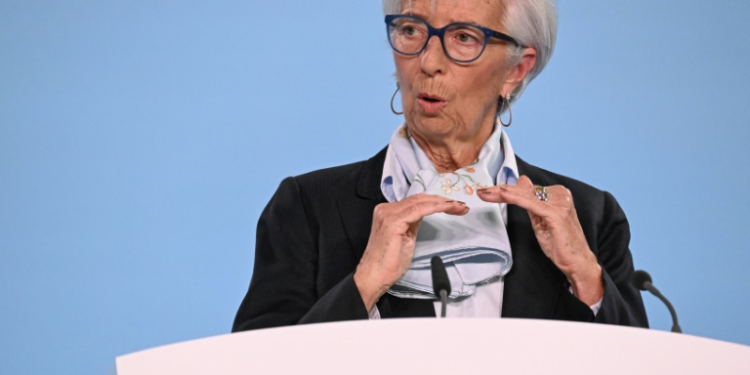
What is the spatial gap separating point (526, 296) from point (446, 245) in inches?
6.5

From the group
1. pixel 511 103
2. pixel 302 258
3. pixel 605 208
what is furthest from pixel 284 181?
pixel 605 208

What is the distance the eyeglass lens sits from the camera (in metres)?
1.85

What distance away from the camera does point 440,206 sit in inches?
63.2

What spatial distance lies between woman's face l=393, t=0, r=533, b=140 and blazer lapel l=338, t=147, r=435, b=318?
0.39ft

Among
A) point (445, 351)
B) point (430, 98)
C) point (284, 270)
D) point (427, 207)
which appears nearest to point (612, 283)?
point (427, 207)

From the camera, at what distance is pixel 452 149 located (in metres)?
1.95

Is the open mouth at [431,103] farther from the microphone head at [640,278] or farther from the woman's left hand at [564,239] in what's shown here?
the microphone head at [640,278]

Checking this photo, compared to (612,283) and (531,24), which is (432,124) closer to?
(531,24)

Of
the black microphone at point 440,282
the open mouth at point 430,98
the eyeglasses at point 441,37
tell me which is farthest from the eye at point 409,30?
the black microphone at point 440,282

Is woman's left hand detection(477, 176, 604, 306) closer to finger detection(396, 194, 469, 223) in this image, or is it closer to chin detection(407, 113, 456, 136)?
finger detection(396, 194, 469, 223)

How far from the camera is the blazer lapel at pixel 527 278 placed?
5.86 feet

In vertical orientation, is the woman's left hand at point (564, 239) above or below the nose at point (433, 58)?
below

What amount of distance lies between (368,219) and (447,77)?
0.97 feet

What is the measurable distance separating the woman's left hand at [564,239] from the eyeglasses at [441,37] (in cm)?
28
